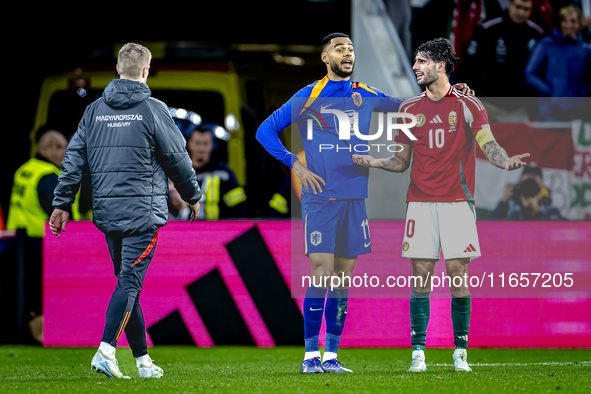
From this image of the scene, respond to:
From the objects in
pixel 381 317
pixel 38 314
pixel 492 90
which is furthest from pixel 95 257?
pixel 492 90

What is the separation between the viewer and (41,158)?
7793 millimetres

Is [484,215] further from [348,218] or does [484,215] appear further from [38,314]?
[38,314]

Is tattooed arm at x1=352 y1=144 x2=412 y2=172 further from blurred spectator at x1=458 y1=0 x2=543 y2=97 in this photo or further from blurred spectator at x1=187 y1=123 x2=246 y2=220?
blurred spectator at x1=458 y1=0 x2=543 y2=97

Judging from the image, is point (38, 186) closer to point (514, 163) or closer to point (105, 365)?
point (105, 365)

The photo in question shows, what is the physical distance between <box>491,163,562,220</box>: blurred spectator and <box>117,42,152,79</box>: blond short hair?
4234 millimetres

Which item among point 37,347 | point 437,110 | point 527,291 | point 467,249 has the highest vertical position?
point 437,110

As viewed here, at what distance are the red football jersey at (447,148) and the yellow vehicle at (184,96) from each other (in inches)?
165

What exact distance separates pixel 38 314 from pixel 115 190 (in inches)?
102

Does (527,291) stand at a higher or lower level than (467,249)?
lower

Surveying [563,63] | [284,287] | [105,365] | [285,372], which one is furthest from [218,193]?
[563,63]

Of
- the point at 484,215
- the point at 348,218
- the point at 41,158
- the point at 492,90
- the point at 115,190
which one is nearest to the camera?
the point at 115,190

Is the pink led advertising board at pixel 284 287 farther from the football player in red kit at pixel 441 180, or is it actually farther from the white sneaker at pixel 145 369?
the white sneaker at pixel 145 369

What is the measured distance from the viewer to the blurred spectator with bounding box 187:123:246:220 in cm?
845

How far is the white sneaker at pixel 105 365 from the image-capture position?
4.71 meters
